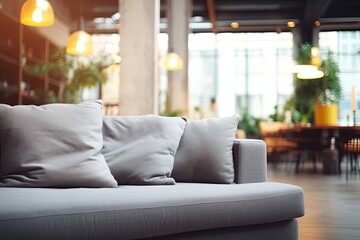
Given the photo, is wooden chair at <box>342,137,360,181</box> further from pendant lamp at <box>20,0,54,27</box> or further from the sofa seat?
pendant lamp at <box>20,0,54,27</box>

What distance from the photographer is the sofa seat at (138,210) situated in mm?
1901

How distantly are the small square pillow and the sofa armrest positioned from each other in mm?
42

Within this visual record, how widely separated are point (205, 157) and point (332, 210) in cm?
189

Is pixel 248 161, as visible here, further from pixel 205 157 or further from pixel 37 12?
pixel 37 12

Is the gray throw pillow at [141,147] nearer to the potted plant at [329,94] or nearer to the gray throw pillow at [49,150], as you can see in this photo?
the gray throw pillow at [49,150]

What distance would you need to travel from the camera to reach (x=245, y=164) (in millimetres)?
2918

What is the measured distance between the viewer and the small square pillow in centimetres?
285

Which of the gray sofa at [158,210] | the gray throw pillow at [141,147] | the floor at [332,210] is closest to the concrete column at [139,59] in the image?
the floor at [332,210]

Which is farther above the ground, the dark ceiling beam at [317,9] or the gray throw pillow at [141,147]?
the dark ceiling beam at [317,9]

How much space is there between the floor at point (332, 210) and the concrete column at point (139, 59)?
7.03 ft

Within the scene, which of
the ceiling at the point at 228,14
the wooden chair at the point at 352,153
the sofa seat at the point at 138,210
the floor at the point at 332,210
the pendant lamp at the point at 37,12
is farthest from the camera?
the ceiling at the point at 228,14

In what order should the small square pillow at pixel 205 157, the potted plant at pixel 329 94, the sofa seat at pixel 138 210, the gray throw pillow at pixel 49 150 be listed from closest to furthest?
the sofa seat at pixel 138 210 < the gray throw pillow at pixel 49 150 < the small square pillow at pixel 205 157 < the potted plant at pixel 329 94

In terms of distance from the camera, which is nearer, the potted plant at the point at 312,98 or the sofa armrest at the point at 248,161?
the sofa armrest at the point at 248,161

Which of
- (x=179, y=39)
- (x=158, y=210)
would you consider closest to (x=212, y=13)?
(x=179, y=39)
